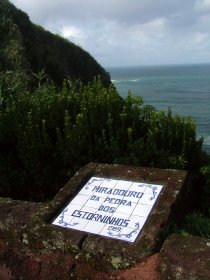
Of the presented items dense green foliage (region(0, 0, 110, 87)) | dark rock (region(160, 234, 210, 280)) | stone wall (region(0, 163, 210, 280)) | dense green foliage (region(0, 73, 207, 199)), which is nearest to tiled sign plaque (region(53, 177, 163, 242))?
stone wall (region(0, 163, 210, 280))

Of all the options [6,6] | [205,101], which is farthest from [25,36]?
[205,101]

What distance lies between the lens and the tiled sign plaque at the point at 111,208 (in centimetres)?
346

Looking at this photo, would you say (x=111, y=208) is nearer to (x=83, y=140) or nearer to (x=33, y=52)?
(x=83, y=140)

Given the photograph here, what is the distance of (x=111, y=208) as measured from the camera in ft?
12.1

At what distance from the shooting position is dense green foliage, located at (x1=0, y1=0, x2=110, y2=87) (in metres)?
15.8

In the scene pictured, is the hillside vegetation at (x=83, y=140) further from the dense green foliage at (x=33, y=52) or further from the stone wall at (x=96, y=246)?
the dense green foliage at (x=33, y=52)

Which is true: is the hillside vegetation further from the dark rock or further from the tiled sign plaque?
the dark rock

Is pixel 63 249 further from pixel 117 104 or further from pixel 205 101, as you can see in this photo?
pixel 205 101

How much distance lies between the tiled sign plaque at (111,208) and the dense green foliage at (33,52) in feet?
23.6

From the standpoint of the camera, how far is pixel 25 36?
74.9 ft

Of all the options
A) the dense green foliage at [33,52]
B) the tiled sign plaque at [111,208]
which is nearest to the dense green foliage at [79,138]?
the tiled sign plaque at [111,208]

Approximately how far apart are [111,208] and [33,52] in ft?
62.1

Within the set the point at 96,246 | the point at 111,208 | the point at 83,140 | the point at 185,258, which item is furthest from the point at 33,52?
the point at 185,258

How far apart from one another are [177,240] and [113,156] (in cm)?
214
